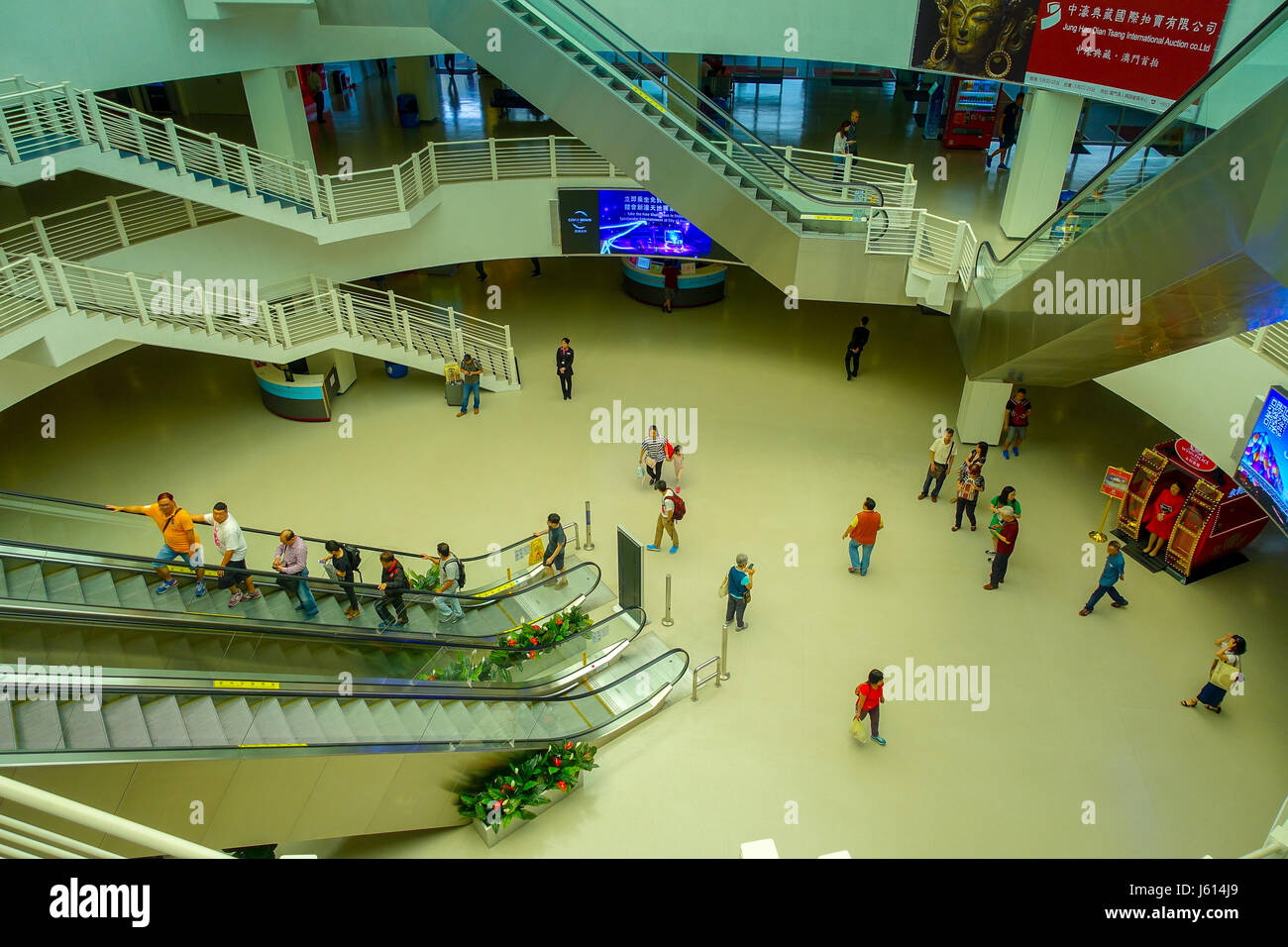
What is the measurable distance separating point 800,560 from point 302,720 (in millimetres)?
6816

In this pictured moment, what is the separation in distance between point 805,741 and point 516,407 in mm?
8283

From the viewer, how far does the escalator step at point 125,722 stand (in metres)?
6.01

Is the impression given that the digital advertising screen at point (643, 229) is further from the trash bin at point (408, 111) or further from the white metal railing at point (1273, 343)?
the white metal railing at point (1273, 343)

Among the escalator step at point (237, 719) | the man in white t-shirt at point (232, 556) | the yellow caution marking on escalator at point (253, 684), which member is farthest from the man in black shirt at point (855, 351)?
the escalator step at point (237, 719)

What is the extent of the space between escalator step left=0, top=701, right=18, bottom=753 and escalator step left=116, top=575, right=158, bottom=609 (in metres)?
2.14

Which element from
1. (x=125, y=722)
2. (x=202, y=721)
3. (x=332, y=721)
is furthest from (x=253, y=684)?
(x=125, y=722)

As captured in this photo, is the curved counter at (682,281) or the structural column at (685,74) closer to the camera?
the structural column at (685,74)

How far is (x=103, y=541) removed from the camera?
8.34 m

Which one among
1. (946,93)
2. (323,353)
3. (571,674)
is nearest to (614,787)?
(571,674)

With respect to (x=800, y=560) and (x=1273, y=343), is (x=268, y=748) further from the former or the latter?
(x=1273, y=343)

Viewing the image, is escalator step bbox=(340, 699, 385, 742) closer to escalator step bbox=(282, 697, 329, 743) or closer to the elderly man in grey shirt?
escalator step bbox=(282, 697, 329, 743)

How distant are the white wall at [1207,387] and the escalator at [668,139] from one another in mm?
4111

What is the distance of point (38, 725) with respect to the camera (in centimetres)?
577

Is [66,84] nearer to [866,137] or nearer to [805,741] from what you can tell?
[805,741]
